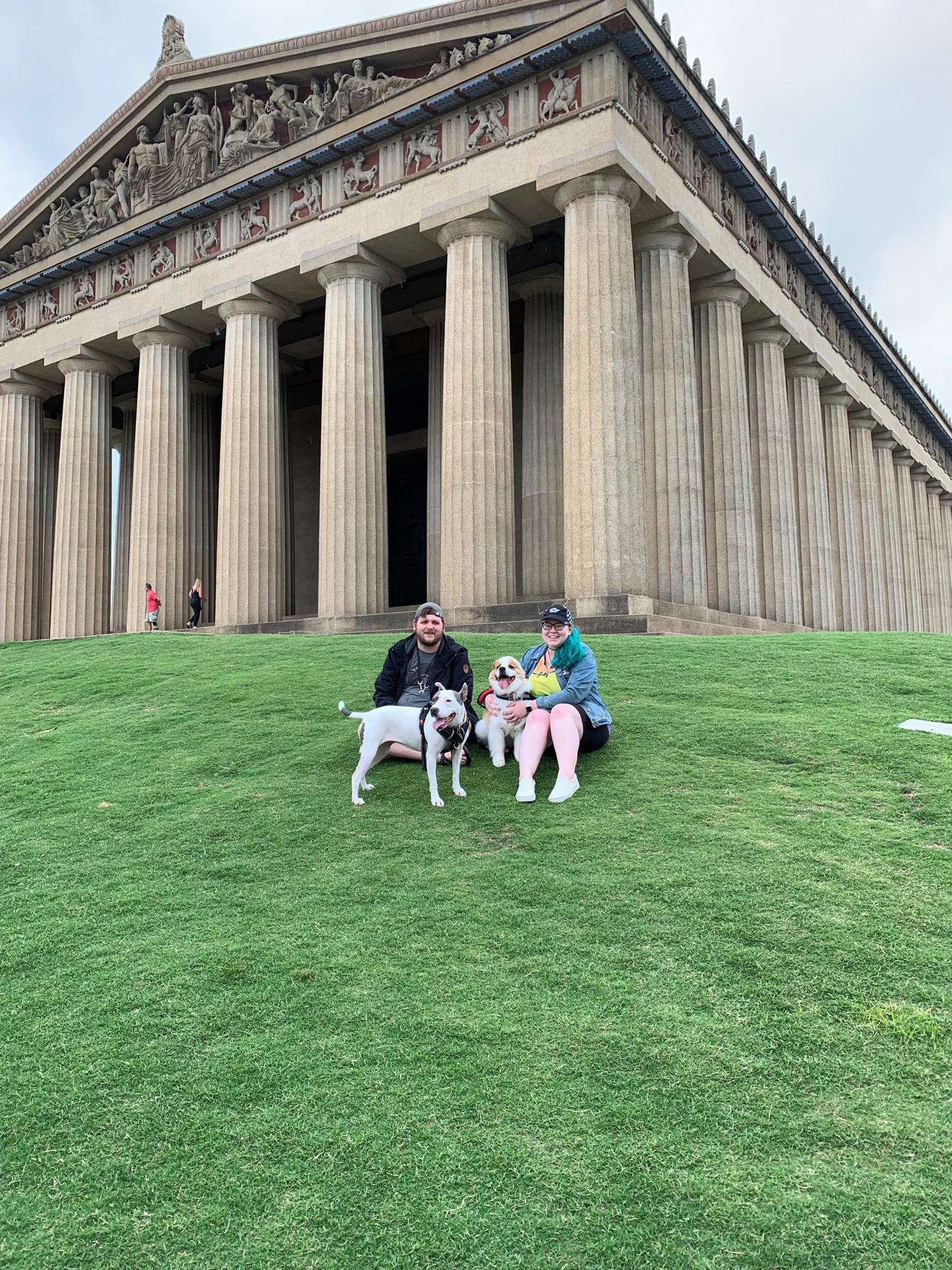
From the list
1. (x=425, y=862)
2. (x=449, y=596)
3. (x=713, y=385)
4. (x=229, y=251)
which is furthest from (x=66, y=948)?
(x=229, y=251)

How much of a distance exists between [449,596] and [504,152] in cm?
1073

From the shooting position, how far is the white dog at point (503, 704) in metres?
8.35

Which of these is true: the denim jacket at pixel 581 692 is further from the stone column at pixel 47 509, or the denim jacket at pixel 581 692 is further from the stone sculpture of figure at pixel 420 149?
the stone column at pixel 47 509

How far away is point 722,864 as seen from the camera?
6.42 metres

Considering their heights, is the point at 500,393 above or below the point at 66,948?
above

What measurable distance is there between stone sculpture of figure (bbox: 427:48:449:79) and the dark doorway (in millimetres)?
14249

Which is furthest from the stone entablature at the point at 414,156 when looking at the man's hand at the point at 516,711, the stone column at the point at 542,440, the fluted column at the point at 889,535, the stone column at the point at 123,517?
the man's hand at the point at 516,711

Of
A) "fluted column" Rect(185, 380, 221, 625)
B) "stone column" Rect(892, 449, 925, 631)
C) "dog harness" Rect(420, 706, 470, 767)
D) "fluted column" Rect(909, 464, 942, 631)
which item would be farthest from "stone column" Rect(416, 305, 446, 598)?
"fluted column" Rect(909, 464, 942, 631)

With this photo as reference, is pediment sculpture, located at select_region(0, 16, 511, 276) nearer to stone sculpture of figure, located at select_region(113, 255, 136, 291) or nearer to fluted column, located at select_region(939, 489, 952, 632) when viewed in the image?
stone sculpture of figure, located at select_region(113, 255, 136, 291)

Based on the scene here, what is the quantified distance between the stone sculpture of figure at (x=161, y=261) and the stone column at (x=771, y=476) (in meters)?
17.8

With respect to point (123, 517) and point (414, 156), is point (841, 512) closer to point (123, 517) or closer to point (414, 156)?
point (414, 156)

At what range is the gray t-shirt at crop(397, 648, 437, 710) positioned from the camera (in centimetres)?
872

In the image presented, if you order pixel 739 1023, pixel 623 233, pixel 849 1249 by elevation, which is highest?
pixel 623 233

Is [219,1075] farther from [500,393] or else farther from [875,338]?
[875,338]
